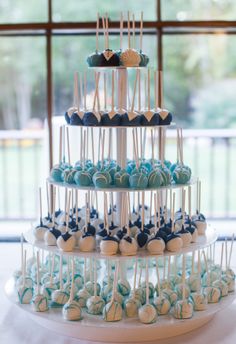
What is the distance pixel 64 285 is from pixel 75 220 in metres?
0.30

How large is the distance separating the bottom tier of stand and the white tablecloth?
3 centimetres

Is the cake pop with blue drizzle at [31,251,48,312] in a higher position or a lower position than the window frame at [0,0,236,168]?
lower

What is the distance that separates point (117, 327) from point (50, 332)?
0.34 m

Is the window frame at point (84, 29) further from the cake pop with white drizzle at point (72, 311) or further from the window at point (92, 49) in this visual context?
the cake pop with white drizzle at point (72, 311)

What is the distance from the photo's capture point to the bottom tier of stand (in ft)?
8.08

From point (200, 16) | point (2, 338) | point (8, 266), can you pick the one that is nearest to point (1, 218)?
point (8, 266)

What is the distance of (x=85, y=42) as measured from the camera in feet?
14.0

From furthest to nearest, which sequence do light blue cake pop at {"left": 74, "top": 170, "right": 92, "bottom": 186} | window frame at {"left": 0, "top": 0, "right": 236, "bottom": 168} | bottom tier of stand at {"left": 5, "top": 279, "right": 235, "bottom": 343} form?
window frame at {"left": 0, "top": 0, "right": 236, "bottom": 168}, light blue cake pop at {"left": 74, "top": 170, "right": 92, "bottom": 186}, bottom tier of stand at {"left": 5, "top": 279, "right": 235, "bottom": 343}

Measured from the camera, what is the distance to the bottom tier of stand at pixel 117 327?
2.46m

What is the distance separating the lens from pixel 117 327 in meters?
2.45

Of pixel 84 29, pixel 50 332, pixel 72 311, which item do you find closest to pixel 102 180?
pixel 72 311

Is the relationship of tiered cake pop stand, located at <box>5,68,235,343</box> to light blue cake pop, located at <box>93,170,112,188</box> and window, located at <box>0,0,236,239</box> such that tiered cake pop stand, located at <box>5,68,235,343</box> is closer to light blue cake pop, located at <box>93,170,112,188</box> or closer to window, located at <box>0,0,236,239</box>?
light blue cake pop, located at <box>93,170,112,188</box>

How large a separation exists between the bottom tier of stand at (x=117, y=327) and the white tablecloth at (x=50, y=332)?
33mm

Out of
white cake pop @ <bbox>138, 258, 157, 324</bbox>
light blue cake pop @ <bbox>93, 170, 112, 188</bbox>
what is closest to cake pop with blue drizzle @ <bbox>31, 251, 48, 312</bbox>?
white cake pop @ <bbox>138, 258, 157, 324</bbox>
